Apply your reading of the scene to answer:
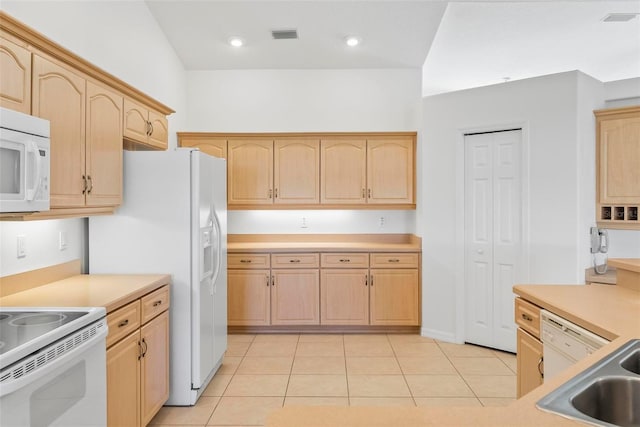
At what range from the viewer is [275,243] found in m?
4.88

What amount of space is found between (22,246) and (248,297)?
2391 mm

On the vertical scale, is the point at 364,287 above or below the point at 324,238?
below

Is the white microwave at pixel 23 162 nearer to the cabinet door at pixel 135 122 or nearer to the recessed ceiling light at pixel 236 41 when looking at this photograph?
the cabinet door at pixel 135 122

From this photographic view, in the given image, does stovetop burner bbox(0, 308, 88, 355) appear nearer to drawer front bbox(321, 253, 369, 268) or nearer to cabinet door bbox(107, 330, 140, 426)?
cabinet door bbox(107, 330, 140, 426)

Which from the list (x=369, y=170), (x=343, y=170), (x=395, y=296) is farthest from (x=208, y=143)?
(x=395, y=296)

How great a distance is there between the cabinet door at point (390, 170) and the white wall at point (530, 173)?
14.1 inches

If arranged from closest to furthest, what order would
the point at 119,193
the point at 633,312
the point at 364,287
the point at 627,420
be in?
the point at 627,420 < the point at 633,312 < the point at 119,193 < the point at 364,287

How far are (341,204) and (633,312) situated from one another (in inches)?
120

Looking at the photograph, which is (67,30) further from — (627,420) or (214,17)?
(627,420)

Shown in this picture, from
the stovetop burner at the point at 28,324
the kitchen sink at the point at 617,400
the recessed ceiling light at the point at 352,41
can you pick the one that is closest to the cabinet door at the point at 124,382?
the stovetop burner at the point at 28,324

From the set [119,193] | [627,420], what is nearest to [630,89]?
[627,420]

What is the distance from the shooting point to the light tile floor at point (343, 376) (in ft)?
9.52

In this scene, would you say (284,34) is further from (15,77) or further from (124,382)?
(124,382)

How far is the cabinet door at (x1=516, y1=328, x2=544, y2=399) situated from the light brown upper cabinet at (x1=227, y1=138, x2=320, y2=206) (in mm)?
2742
